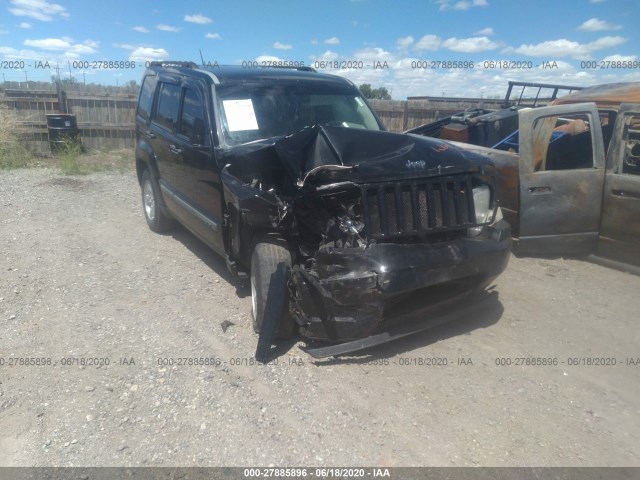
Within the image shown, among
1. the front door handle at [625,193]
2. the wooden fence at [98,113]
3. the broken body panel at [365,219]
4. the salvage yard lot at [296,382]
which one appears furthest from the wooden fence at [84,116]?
the front door handle at [625,193]

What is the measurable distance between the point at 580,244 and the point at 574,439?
10.5 feet

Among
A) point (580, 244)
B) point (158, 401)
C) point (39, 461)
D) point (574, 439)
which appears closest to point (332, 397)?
point (158, 401)

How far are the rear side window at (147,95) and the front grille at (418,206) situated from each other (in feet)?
13.6

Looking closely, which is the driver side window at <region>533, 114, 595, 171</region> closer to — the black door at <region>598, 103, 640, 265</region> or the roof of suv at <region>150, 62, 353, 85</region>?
the black door at <region>598, 103, 640, 265</region>

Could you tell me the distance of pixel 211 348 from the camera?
410 centimetres

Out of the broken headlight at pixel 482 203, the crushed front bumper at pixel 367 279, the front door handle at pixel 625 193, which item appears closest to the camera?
the crushed front bumper at pixel 367 279

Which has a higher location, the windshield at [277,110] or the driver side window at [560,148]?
the windshield at [277,110]

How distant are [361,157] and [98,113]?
12057 millimetres

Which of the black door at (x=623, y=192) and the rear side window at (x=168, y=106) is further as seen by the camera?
the rear side window at (x=168, y=106)

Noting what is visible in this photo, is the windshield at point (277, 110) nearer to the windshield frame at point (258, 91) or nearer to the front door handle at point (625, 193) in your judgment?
the windshield frame at point (258, 91)

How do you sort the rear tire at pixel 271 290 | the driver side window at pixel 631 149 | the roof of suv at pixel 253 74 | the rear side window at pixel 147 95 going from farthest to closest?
the rear side window at pixel 147 95
the driver side window at pixel 631 149
the roof of suv at pixel 253 74
the rear tire at pixel 271 290

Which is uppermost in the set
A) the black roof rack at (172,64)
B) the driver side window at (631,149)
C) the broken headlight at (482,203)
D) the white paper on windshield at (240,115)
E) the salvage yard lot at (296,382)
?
the black roof rack at (172,64)

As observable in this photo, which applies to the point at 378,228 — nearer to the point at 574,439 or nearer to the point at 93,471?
the point at 574,439

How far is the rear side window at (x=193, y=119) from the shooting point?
4.97 meters
